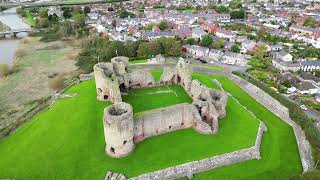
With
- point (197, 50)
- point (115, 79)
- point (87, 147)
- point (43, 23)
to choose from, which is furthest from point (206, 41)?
point (43, 23)

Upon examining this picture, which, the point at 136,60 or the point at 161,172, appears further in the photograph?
the point at 136,60

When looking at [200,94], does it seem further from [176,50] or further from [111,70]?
[176,50]

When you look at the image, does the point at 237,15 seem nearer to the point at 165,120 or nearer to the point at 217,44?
the point at 217,44

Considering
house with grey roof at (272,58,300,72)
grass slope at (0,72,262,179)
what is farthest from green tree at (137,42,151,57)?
grass slope at (0,72,262,179)

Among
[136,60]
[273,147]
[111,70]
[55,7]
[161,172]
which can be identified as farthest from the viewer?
[55,7]

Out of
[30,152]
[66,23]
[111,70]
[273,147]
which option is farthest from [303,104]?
[66,23]

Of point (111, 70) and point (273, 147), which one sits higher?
point (111, 70)

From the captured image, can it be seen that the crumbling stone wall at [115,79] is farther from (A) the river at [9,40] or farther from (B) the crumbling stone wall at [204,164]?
(A) the river at [9,40]

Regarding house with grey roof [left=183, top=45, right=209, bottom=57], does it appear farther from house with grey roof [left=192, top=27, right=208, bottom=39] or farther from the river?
the river

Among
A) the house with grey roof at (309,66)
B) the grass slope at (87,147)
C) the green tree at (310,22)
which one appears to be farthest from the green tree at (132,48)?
the green tree at (310,22)
